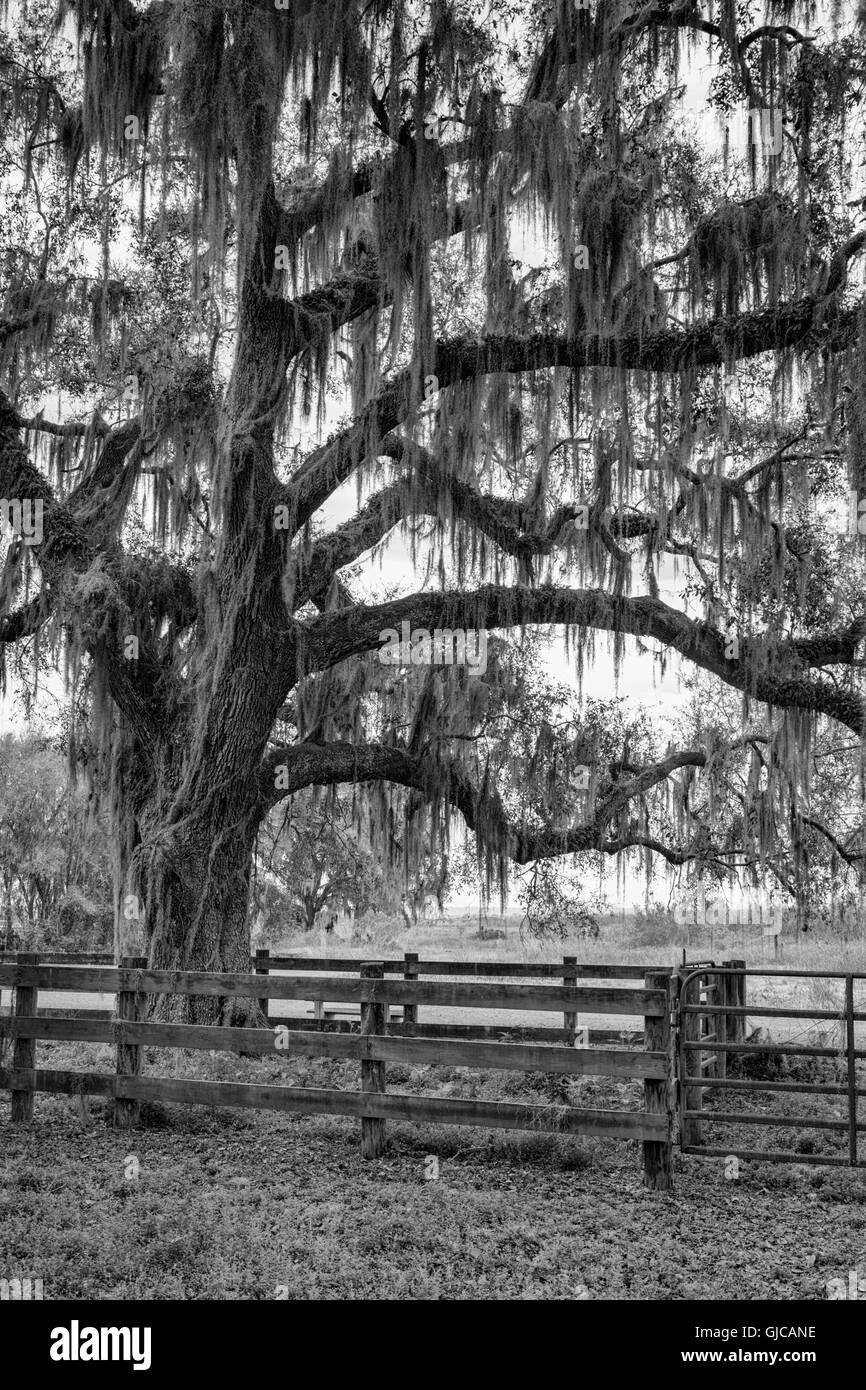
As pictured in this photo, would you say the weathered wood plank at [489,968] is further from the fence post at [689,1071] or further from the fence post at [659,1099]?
the fence post at [659,1099]

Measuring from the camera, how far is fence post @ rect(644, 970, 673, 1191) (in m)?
6.49

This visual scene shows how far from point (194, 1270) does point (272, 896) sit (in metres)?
22.8

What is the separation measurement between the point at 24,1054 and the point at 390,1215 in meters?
3.58

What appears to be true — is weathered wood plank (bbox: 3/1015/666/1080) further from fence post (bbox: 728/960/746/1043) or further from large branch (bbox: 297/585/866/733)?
large branch (bbox: 297/585/866/733)

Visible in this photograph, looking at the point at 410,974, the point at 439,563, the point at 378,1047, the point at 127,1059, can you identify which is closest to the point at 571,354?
the point at 439,563

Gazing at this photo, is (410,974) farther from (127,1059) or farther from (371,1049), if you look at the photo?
(371,1049)

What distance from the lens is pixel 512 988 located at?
6.99 m

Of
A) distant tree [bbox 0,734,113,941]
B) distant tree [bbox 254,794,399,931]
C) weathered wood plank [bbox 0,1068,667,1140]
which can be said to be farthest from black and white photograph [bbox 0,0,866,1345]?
distant tree [bbox 0,734,113,941]

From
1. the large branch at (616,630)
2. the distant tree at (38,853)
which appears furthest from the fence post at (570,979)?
the distant tree at (38,853)

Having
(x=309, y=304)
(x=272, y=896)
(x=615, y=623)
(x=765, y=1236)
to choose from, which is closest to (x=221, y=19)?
(x=309, y=304)

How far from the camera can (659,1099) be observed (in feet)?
21.6

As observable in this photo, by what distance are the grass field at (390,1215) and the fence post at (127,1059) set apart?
0.11 meters

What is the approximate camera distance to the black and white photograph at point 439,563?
283 inches
